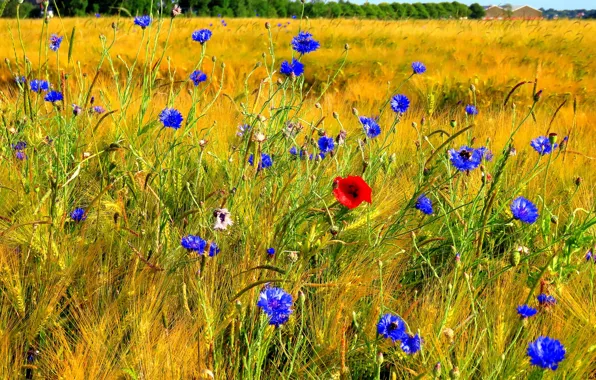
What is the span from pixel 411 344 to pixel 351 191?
14.1 inches

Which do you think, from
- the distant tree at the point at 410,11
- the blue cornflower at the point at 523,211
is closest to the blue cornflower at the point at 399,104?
the blue cornflower at the point at 523,211

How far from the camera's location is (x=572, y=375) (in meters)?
1.05

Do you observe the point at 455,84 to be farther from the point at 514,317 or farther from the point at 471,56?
the point at 514,317

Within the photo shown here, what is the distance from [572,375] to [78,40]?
4.86m

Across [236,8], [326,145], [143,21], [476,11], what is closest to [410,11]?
[476,11]

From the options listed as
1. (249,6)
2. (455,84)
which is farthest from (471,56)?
(249,6)

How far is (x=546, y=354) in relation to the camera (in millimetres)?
838

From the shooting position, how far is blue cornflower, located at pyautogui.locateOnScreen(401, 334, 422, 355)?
96cm

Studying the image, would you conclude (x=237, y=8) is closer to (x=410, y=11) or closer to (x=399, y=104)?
(x=410, y=11)

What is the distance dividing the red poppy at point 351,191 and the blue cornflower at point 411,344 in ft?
0.95

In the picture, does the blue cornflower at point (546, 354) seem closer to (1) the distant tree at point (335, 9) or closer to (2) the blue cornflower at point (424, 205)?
(2) the blue cornflower at point (424, 205)

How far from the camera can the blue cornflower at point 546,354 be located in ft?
2.72

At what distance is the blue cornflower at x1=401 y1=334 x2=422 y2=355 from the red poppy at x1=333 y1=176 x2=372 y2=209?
0.95 ft

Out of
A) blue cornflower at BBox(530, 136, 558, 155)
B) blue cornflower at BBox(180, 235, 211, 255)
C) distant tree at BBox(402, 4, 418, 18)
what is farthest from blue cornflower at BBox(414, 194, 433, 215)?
distant tree at BBox(402, 4, 418, 18)
